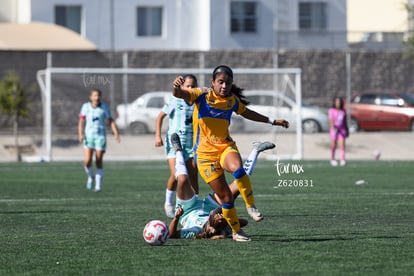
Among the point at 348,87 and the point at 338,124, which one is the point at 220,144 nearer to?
the point at 338,124

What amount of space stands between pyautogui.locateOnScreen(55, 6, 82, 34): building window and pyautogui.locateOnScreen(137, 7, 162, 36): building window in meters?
2.96

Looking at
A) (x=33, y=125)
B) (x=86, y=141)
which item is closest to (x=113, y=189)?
(x=86, y=141)

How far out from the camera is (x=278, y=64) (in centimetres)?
4603

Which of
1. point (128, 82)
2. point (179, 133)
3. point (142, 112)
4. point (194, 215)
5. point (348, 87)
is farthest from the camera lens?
point (348, 87)

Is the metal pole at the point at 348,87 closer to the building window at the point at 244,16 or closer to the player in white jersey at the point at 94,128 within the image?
the building window at the point at 244,16

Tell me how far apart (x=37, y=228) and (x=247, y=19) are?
41.1 metres

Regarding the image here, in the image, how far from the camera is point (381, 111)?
132 ft

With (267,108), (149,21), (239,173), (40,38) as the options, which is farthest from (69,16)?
(239,173)

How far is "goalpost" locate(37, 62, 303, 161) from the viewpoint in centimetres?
3459

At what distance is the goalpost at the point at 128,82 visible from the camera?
34594 millimetres

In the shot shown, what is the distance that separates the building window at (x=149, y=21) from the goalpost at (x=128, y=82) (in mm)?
15962

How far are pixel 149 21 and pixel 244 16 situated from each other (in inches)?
184

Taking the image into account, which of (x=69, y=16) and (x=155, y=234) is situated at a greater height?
(x=69, y=16)

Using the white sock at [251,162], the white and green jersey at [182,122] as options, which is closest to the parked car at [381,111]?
the white and green jersey at [182,122]
